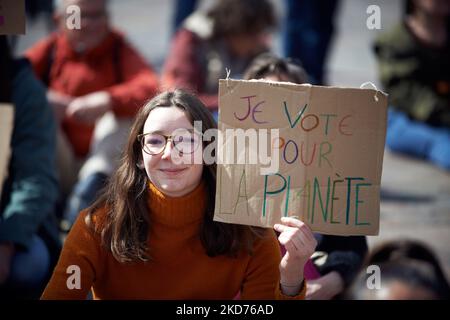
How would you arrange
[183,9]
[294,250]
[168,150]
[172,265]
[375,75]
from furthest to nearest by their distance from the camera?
[375,75] → [183,9] → [172,265] → [168,150] → [294,250]

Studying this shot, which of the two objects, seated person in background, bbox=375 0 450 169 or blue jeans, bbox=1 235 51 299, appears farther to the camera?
seated person in background, bbox=375 0 450 169

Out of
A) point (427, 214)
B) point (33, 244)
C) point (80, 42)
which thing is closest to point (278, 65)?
point (33, 244)

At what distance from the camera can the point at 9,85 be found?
3033mm

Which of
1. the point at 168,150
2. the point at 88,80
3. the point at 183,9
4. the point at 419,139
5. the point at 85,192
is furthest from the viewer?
the point at 183,9

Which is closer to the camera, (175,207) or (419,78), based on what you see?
(175,207)

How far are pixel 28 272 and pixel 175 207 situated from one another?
1004 mm

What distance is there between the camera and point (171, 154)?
217 cm

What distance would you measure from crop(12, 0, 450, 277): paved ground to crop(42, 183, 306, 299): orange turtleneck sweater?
68.2 inches

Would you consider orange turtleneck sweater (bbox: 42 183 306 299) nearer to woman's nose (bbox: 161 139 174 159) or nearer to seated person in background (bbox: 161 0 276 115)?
woman's nose (bbox: 161 139 174 159)

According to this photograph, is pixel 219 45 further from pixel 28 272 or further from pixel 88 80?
pixel 28 272

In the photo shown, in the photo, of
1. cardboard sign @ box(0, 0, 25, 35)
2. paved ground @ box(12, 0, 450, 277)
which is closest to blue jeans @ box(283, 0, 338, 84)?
paved ground @ box(12, 0, 450, 277)

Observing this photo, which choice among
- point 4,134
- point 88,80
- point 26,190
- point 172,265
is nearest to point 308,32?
point 88,80

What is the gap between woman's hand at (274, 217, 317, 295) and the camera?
2078 mm

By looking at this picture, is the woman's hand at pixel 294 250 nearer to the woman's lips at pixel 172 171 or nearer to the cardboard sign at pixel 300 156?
the cardboard sign at pixel 300 156
